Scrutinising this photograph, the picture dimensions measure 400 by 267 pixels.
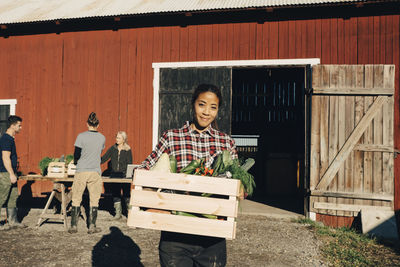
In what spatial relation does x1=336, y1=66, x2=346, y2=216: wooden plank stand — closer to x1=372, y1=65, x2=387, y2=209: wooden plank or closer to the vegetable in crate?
x1=372, y1=65, x2=387, y2=209: wooden plank

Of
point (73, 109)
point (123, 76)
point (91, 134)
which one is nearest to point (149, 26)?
point (123, 76)

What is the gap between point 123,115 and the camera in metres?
8.26

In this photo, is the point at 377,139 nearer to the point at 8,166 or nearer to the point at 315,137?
the point at 315,137

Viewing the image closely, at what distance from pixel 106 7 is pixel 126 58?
1.60 m

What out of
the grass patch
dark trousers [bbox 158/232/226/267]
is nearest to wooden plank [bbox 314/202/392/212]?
the grass patch

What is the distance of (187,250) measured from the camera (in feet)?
7.41

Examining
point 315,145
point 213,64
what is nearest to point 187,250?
point 315,145

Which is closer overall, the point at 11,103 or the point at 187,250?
the point at 187,250

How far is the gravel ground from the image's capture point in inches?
181

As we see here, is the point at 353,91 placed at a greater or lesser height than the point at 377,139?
greater

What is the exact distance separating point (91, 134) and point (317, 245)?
4059 mm

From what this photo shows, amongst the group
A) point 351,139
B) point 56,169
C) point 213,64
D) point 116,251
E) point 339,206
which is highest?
point 213,64

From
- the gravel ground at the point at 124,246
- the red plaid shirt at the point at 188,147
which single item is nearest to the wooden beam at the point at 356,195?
the gravel ground at the point at 124,246

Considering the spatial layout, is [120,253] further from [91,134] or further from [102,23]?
[102,23]
